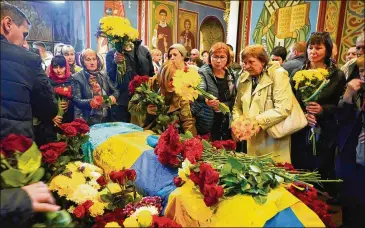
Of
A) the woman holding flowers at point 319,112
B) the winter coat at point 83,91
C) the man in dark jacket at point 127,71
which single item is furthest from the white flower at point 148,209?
the man in dark jacket at point 127,71

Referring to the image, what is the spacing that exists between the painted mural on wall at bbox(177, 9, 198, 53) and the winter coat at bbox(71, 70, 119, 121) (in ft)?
26.7

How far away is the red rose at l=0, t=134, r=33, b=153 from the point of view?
3.85 ft

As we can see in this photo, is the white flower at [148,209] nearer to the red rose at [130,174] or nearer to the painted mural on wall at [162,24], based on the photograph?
the red rose at [130,174]

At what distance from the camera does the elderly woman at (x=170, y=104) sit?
238cm

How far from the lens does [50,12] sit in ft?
27.9

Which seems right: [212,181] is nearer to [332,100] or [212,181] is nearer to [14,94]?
[14,94]

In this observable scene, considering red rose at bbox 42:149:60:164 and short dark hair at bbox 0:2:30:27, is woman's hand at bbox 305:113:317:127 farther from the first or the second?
short dark hair at bbox 0:2:30:27

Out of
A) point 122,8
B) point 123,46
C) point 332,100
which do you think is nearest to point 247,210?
point 332,100

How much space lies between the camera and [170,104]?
245 centimetres

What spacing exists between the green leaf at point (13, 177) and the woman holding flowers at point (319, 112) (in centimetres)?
197

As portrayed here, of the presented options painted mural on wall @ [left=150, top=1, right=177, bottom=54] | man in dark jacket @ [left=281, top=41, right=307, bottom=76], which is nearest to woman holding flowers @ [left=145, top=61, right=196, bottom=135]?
man in dark jacket @ [left=281, top=41, right=307, bottom=76]

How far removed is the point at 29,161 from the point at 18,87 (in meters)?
0.44

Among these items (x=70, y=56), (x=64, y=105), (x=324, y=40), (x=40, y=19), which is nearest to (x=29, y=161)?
(x=64, y=105)

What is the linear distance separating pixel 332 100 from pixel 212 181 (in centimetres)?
152
